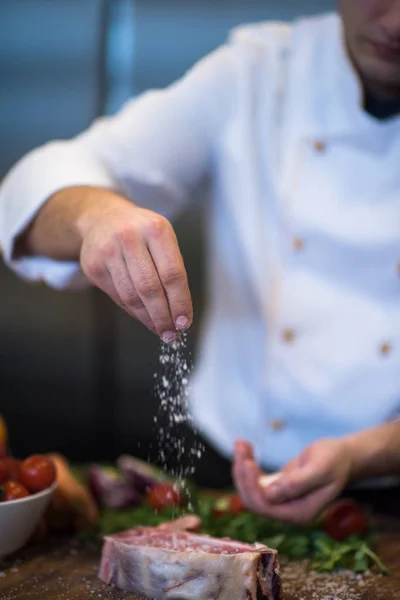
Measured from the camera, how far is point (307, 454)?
1264 millimetres

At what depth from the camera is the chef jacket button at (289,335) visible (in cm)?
159

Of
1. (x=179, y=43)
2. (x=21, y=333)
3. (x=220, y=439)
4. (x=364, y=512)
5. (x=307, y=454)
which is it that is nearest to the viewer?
(x=307, y=454)

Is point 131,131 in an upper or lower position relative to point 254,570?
upper

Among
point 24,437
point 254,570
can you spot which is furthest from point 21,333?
point 254,570

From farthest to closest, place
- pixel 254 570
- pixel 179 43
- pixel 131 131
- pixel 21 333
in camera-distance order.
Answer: pixel 21 333 < pixel 179 43 < pixel 131 131 < pixel 254 570

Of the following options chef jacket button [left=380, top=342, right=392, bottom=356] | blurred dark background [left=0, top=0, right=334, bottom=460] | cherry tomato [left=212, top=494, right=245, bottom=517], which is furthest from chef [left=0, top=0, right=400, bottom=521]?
blurred dark background [left=0, top=0, right=334, bottom=460]

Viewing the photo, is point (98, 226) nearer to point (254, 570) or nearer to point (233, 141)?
point (254, 570)

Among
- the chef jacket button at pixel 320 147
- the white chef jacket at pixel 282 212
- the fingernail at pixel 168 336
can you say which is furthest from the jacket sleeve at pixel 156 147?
the fingernail at pixel 168 336

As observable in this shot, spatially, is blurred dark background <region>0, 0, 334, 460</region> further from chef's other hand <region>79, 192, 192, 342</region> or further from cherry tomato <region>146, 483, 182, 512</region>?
chef's other hand <region>79, 192, 192, 342</region>

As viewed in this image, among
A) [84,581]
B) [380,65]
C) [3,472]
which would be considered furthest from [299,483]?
[380,65]

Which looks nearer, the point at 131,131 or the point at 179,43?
the point at 131,131

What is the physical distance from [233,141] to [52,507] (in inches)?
32.7

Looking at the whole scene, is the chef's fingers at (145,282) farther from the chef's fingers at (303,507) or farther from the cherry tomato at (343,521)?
the cherry tomato at (343,521)

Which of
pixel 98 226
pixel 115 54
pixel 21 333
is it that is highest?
pixel 115 54
